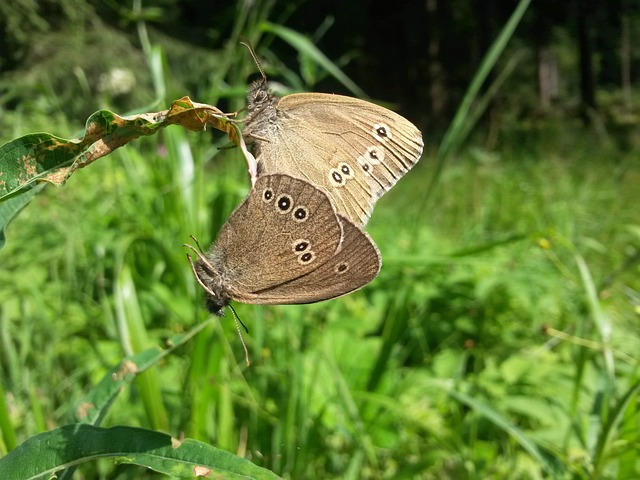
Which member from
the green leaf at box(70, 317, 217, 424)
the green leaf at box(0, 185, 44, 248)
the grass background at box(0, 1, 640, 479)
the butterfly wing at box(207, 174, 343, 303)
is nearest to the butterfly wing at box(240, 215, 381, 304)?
the butterfly wing at box(207, 174, 343, 303)

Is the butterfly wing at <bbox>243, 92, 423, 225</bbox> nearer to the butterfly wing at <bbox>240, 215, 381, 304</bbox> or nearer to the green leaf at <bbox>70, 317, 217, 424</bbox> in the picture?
the butterfly wing at <bbox>240, 215, 381, 304</bbox>

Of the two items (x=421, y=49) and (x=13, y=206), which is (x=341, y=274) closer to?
(x=13, y=206)

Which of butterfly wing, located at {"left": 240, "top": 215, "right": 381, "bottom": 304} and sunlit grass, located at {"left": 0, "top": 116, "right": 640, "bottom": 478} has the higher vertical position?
butterfly wing, located at {"left": 240, "top": 215, "right": 381, "bottom": 304}

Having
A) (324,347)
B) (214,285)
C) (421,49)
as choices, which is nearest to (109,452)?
(214,285)

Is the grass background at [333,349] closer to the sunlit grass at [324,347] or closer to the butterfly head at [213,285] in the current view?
the sunlit grass at [324,347]

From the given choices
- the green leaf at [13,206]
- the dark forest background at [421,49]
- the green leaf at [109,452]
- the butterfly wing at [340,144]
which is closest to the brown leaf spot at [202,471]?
the green leaf at [109,452]

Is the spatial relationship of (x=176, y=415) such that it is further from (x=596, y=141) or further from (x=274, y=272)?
(x=596, y=141)
